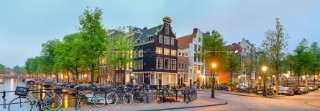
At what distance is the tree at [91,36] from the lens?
34.2 m

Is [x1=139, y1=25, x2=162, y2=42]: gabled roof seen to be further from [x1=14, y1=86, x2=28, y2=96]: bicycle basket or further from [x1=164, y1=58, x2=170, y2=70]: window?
[x1=14, y1=86, x2=28, y2=96]: bicycle basket

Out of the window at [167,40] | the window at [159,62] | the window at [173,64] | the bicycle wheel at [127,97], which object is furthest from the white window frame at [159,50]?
the bicycle wheel at [127,97]

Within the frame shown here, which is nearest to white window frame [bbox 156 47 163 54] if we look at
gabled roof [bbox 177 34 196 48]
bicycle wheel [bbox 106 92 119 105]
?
gabled roof [bbox 177 34 196 48]

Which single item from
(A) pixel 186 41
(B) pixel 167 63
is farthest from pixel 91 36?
(A) pixel 186 41

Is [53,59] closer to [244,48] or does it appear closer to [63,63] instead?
[63,63]

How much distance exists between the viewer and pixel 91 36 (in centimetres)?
3478

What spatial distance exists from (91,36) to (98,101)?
19.9m

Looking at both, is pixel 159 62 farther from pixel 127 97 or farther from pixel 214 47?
pixel 127 97

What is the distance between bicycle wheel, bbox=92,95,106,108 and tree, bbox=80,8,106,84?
1809 cm

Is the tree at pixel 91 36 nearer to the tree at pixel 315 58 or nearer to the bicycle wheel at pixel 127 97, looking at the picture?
the bicycle wheel at pixel 127 97

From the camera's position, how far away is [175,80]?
5853 centimetres

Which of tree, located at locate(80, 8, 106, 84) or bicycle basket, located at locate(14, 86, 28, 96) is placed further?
tree, located at locate(80, 8, 106, 84)

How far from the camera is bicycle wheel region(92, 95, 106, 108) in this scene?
16264mm

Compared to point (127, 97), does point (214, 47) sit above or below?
above
